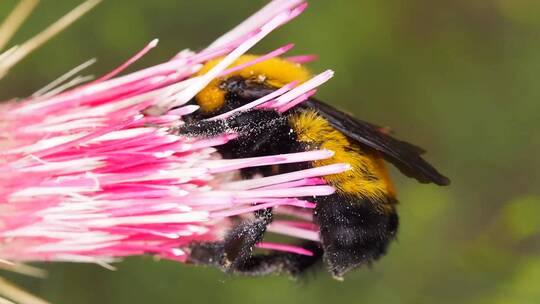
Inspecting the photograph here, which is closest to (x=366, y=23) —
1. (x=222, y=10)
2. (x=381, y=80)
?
(x=381, y=80)

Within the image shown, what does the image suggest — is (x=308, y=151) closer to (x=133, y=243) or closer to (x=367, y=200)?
(x=367, y=200)

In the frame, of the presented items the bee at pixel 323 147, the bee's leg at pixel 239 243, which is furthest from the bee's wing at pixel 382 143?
the bee's leg at pixel 239 243

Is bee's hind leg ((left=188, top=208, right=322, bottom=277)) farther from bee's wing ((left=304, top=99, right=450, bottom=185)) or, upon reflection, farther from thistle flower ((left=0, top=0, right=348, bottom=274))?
bee's wing ((left=304, top=99, right=450, bottom=185))

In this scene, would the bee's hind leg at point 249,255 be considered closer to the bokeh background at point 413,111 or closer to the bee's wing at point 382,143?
the bee's wing at point 382,143

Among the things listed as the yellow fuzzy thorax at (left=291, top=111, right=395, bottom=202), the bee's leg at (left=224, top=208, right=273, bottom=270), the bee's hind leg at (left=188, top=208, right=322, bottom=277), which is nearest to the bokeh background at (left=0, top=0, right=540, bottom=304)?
the bee's hind leg at (left=188, top=208, right=322, bottom=277)

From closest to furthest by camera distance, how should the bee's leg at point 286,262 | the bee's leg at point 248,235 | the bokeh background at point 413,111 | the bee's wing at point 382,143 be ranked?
1. the bee's wing at point 382,143
2. the bee's leg at point 248,235
3. the bee's leg at point 286,262
4. the bokeh background at point 413,111
